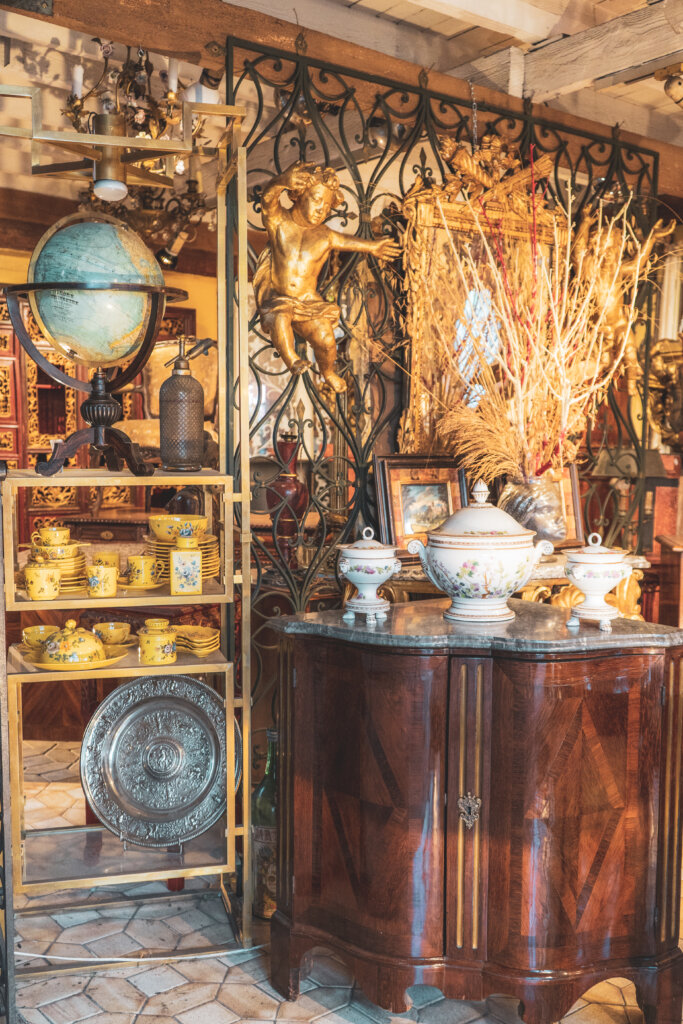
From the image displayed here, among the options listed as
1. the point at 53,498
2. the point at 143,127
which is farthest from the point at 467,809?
the point at 53,498

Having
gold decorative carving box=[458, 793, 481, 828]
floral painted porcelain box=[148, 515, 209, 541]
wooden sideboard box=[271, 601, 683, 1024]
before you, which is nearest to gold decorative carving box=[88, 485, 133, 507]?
floral painted porcelain box=[148, 515, 209, 541]

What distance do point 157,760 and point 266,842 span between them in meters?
0.47

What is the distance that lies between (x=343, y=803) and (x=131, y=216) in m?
3.79

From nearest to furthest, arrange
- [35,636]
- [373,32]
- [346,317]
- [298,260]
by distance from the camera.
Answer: [35,636] < [298,260] < [346,317] < [373,32]

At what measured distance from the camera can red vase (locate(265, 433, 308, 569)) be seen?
3115mm

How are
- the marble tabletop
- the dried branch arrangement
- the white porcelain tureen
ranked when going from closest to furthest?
the marble tabletop < the white porcelain tureen < the dried branch arrangement

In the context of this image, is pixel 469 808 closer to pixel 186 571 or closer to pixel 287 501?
pixel 186 571

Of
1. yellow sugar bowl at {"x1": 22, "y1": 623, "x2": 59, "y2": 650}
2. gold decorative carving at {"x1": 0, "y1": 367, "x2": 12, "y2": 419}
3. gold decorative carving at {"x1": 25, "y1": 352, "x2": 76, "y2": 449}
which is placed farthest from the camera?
gold decorative carving at {"x1": 25, "y1": 352, "x2": 76, "y2": 449}

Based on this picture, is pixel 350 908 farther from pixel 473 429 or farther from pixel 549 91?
pixel 549 91

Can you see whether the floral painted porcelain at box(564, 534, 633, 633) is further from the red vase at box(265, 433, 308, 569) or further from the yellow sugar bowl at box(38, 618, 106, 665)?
the yellow sugar bowl at box(38, 618, 106, 665)

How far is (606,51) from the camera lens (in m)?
3.41

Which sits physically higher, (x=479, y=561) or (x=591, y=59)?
(x=591, y=59)

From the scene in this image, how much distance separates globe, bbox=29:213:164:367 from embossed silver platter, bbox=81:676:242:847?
0.97m

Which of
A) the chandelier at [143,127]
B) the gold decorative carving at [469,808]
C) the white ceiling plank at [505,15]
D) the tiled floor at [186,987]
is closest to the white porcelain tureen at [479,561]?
the gold decorative carving at [469,808]
